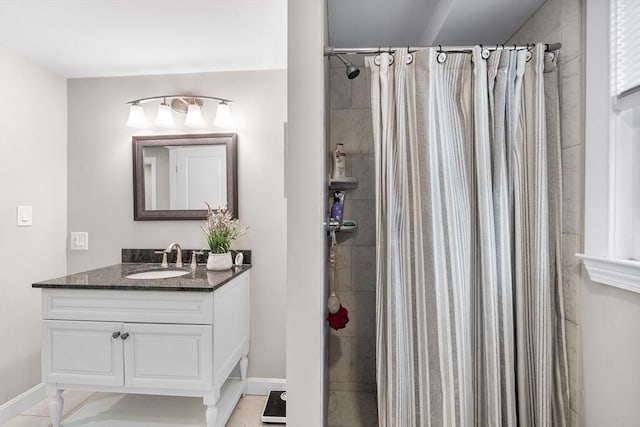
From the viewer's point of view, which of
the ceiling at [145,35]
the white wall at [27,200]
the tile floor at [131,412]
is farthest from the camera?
the white wall at [27,200]

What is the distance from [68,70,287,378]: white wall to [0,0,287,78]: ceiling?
0.40 ft

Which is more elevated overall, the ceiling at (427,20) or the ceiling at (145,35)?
the ceiling at (145,35)

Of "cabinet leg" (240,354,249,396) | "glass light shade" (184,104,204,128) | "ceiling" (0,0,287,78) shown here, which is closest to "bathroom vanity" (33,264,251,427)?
"cabinet leg" (240,354,249,396)

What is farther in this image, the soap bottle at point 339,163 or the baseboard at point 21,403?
the baseboard at point 21,403

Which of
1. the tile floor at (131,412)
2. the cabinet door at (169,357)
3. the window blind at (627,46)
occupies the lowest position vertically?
the tile floor at (131,412)

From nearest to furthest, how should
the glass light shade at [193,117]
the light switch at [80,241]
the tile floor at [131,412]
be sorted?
1. the tile floor at [131,412]
2. the glass light shade at [193,117]
3. the light switch at [80,241]

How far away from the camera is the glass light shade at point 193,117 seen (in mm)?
2350

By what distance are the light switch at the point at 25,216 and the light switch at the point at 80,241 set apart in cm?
30

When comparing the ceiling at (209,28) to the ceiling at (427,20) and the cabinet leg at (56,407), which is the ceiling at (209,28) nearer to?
the ceiling at (427,20)

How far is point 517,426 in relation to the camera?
1.31 m

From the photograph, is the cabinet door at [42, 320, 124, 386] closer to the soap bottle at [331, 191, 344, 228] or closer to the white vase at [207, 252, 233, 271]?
the white vase at [207, 252, 233, 271]

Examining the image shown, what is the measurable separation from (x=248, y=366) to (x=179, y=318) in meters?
0.89

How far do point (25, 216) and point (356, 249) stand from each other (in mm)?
2241

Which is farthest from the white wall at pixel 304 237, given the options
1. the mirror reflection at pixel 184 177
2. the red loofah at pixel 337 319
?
the mirror reflection at pixel 184 177
